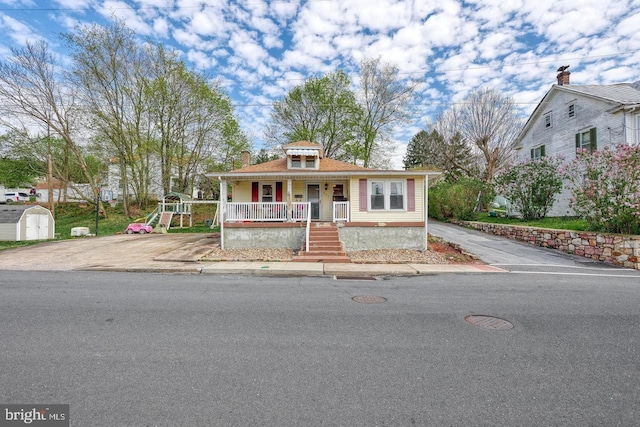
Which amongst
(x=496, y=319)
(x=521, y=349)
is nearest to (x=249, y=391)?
(x=521, y=349)

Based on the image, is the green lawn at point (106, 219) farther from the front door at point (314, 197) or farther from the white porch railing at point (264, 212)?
the front door at point (314, 197)

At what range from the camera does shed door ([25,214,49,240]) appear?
54.7ft

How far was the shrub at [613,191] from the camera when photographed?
31.2 feet

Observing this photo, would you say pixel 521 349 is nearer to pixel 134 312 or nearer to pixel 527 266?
pixel 134 312

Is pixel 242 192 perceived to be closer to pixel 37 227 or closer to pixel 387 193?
pixel 387 193

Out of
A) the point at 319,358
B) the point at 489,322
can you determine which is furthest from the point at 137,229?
the point at 489,322

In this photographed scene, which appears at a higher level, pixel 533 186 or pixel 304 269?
pixel 533 186

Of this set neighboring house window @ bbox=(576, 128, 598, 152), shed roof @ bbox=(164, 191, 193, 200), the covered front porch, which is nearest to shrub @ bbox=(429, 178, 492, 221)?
neighboring house window @ bbox=(576, 128, 598, 152)

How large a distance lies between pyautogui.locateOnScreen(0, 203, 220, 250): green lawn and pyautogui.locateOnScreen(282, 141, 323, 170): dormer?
8.21 meters

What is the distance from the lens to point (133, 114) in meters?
23.8

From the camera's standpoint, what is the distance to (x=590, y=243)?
1052 centimetres

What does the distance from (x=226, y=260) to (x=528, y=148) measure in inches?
928

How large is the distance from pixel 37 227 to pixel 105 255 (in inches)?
407

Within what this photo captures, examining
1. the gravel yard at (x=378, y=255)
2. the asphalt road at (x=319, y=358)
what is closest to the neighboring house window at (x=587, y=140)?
the gravel yard at (x=378, y=255)
